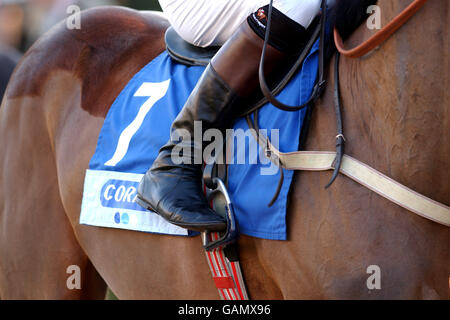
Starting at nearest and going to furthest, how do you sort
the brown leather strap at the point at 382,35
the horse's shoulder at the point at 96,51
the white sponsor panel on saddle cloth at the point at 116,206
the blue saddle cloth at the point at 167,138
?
the brown leather strap at the point at 382,35 < the blue saddle cloth at the point at 167,138 < the white sponsor panel on saddle cloth at the point at 116,206 < the horse's shoulder at the point at 96,51

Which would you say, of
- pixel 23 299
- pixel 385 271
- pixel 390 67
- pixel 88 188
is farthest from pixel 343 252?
pixel 23 299

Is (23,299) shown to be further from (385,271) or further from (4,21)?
(4,21)

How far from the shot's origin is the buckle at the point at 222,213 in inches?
83.1

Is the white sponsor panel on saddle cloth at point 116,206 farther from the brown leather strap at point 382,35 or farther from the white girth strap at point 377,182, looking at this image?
the brown leather strap at point 382,35

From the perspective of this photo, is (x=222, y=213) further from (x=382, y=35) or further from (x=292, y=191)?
(x=382, y=35)

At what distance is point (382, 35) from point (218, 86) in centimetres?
64

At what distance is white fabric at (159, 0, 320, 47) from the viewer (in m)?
2.06

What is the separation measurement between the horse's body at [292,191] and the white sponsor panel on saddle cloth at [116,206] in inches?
2.5

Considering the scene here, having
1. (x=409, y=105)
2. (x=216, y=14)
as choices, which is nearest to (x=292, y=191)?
(x=409, y=105)

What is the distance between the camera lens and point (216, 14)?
2.35 metres

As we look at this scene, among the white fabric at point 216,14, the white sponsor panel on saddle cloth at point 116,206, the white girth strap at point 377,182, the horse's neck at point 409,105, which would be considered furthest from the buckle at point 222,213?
the white fabric at point 216,14

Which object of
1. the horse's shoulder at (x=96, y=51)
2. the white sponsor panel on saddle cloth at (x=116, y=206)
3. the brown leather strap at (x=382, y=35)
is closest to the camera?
the brown leather strap at (x=382, y=35)

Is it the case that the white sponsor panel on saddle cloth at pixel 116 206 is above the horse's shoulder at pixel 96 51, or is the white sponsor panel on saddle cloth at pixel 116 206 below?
below

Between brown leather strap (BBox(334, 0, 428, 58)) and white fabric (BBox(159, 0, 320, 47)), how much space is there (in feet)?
0.63
